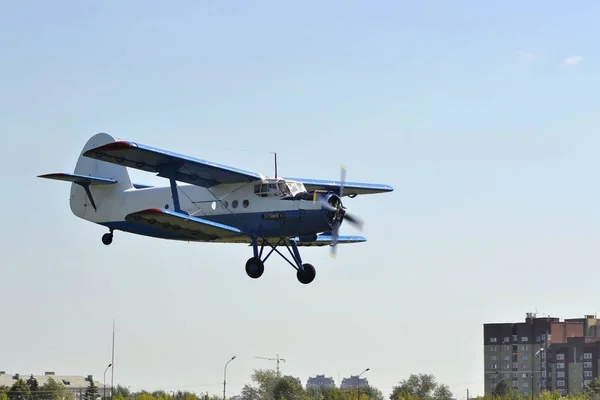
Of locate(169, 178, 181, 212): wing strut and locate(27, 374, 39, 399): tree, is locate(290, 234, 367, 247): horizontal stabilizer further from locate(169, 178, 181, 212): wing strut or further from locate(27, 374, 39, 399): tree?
locate(27, 374, 39, 399): tree

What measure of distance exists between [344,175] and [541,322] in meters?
125

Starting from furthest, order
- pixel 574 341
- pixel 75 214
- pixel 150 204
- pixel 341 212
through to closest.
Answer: pixel 574 341 < pixel 75 214 < pixel 150 204 < pixel 341 212

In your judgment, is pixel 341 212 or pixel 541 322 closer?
pixel 341 212

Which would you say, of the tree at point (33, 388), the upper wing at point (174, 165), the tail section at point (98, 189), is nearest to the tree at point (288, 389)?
the tree at point (33, 388)

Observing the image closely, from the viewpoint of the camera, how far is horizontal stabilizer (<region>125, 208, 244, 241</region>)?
144 ft

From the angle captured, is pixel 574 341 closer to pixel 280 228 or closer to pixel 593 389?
pixel 593 389

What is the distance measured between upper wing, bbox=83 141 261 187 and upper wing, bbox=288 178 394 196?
3.83 metres

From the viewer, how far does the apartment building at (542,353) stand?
162 metres

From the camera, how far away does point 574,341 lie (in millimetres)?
163125

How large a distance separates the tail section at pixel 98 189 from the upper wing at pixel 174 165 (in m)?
5.61

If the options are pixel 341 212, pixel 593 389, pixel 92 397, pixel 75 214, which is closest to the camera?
pixel 341 212

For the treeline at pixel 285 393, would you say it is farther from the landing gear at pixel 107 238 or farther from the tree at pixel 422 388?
the landing gear at pixel 107 238

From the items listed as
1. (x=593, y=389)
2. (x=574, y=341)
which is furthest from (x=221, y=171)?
(x=574, y=341)

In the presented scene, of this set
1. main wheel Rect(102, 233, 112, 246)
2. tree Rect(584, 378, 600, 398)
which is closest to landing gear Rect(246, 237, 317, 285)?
main wheel Rect(102, 233, 112, 246)
